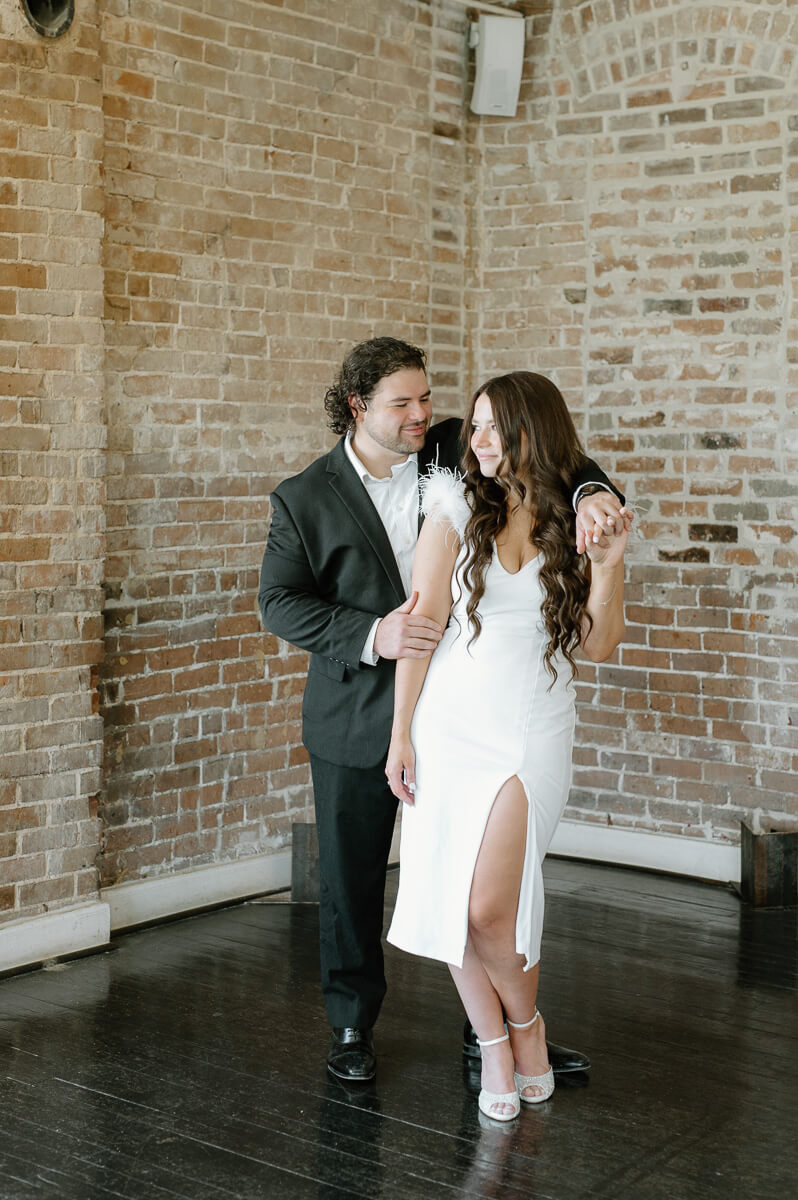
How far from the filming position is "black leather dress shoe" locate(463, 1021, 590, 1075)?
345 centimetres

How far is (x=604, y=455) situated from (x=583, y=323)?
1.84 ft

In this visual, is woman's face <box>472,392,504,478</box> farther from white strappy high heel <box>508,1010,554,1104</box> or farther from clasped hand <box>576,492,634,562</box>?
white strappy high heel <box>508,1010,554,1104</box>

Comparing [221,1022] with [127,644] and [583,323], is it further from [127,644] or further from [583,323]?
→ [583,323]

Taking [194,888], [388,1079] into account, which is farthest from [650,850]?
[388,1079]

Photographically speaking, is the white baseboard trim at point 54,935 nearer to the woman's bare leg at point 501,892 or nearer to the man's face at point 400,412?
the woman's bare leg at point 501,892

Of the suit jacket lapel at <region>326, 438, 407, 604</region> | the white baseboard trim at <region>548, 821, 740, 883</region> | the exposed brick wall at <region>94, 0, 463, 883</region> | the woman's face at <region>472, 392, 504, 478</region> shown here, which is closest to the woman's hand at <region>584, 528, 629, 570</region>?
the woman's face at <region>472, 392, 504, 478</region>

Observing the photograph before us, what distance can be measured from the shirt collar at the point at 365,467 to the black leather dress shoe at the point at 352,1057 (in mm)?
1444

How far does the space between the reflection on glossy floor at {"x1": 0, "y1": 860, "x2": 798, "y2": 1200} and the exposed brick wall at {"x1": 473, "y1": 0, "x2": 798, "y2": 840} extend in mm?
883

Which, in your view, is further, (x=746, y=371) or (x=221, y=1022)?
(x=746, y=371)

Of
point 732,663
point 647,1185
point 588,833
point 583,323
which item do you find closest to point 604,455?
point 583,323

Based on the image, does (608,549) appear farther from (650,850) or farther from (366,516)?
(650,850)

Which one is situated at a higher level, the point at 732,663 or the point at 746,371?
the point at 746,371

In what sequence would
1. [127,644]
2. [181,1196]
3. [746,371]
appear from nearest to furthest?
[181,1196] < [127,644] < [746,371]

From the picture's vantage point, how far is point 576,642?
3.15m
